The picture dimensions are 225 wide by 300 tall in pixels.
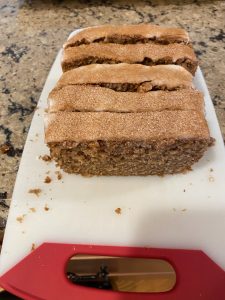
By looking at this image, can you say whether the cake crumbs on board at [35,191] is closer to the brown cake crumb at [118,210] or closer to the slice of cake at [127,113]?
the slice of cake at [127,113]

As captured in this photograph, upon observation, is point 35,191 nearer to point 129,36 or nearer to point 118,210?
point 118,210

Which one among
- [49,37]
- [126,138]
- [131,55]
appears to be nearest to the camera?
[126,138]

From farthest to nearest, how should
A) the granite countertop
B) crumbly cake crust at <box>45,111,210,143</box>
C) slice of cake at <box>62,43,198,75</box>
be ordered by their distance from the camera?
the granite countertop → slice of cake at <box>62,43,198,75</box> → crumbly cake crust at <box>45,111,210,143</box>

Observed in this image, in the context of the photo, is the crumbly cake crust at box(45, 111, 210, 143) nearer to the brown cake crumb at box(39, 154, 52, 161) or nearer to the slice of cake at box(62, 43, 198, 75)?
the brown cake crumb at box(39, 154, 52, 161)

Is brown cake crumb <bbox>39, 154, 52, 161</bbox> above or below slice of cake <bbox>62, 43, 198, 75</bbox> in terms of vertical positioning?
below

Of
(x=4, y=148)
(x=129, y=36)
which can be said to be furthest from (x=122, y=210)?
(x=129, y=36)

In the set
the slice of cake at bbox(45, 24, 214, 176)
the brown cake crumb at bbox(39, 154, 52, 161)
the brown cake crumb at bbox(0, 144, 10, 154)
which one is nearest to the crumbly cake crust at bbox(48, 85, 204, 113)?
the slice of cake at bbox(45, 24, 214, 176)

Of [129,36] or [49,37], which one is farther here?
[49,37]
